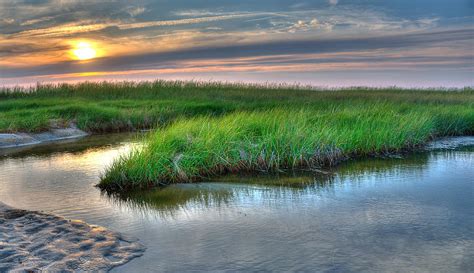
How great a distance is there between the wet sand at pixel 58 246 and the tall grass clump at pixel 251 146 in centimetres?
252

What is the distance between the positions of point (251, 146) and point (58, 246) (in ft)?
18.3

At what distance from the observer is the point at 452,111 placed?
689 inches

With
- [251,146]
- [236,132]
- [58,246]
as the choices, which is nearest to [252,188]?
[251,146]

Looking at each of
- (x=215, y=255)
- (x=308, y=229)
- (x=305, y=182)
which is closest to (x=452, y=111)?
(x=305, y=182)

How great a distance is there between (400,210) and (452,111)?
36.9 feet

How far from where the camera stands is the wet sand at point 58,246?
5.31m

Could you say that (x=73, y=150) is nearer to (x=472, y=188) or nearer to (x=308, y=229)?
(x=308, y=229)

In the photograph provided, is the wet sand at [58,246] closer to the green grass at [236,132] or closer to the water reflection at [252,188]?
the water reflection at [252,188]

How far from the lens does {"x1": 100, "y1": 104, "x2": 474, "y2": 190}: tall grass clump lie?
30.9 ft

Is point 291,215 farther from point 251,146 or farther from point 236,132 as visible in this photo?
point 236,132

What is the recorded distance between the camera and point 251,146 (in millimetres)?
10719

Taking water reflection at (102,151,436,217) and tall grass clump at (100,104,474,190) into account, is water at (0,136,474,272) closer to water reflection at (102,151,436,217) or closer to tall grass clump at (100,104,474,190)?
water reflection at (102,151,436,217)

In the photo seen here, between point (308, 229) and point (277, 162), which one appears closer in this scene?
point (308, 229)

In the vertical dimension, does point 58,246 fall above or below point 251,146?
below
